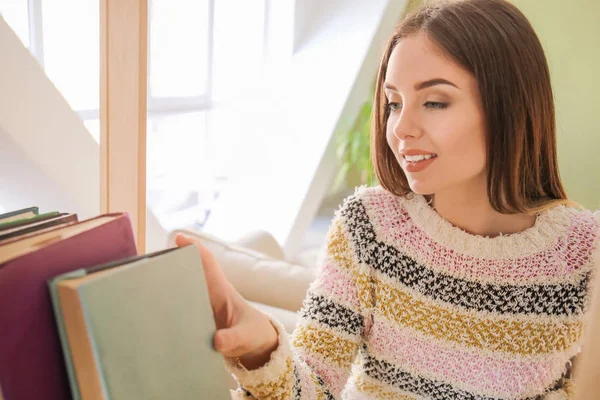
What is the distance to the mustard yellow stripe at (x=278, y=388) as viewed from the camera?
77 centimetres

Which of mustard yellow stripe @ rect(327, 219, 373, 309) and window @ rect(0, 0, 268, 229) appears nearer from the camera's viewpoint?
mustard yellow stripe @ rect(327, 219, 373, 309)

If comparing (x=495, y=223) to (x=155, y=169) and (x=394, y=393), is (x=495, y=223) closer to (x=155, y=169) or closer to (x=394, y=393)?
(x=394, y=393)

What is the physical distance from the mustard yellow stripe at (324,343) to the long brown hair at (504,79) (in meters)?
0.32

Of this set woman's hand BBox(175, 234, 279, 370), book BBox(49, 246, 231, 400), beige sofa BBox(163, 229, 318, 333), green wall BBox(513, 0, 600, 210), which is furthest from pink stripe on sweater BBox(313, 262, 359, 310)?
green wall BBox(513, 0, 600, 210)

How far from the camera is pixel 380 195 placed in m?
1.06

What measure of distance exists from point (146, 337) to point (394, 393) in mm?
598

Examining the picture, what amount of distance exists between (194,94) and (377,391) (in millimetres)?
2662

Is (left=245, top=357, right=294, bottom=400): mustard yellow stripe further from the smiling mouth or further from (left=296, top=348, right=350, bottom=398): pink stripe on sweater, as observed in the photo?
the smiling mouth

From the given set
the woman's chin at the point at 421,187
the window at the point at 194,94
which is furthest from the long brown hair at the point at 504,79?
the window at the point at 194,94

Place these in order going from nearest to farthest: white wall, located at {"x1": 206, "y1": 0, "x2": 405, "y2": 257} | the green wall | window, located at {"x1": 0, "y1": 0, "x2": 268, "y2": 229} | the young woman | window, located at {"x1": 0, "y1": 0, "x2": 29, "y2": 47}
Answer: the young woman < window, located at {"x1": 0, "y1": 0, "x2": 29, "y2": 47} < window, located at {"x1": 0, "y1": 0, "x2": 268, "y2": 229} < white wall, located at {"x1": 206, "y1": 0, "x2": 405, "y2": 257} < the green wall

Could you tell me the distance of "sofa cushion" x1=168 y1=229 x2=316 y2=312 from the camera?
1675 mm

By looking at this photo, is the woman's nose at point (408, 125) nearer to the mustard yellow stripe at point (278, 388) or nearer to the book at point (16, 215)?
the mustard yellow stripe at point (278, 388)

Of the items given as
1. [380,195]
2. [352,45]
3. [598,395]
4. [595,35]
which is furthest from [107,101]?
[595,35]

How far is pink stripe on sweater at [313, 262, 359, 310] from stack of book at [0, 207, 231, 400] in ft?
1.36
